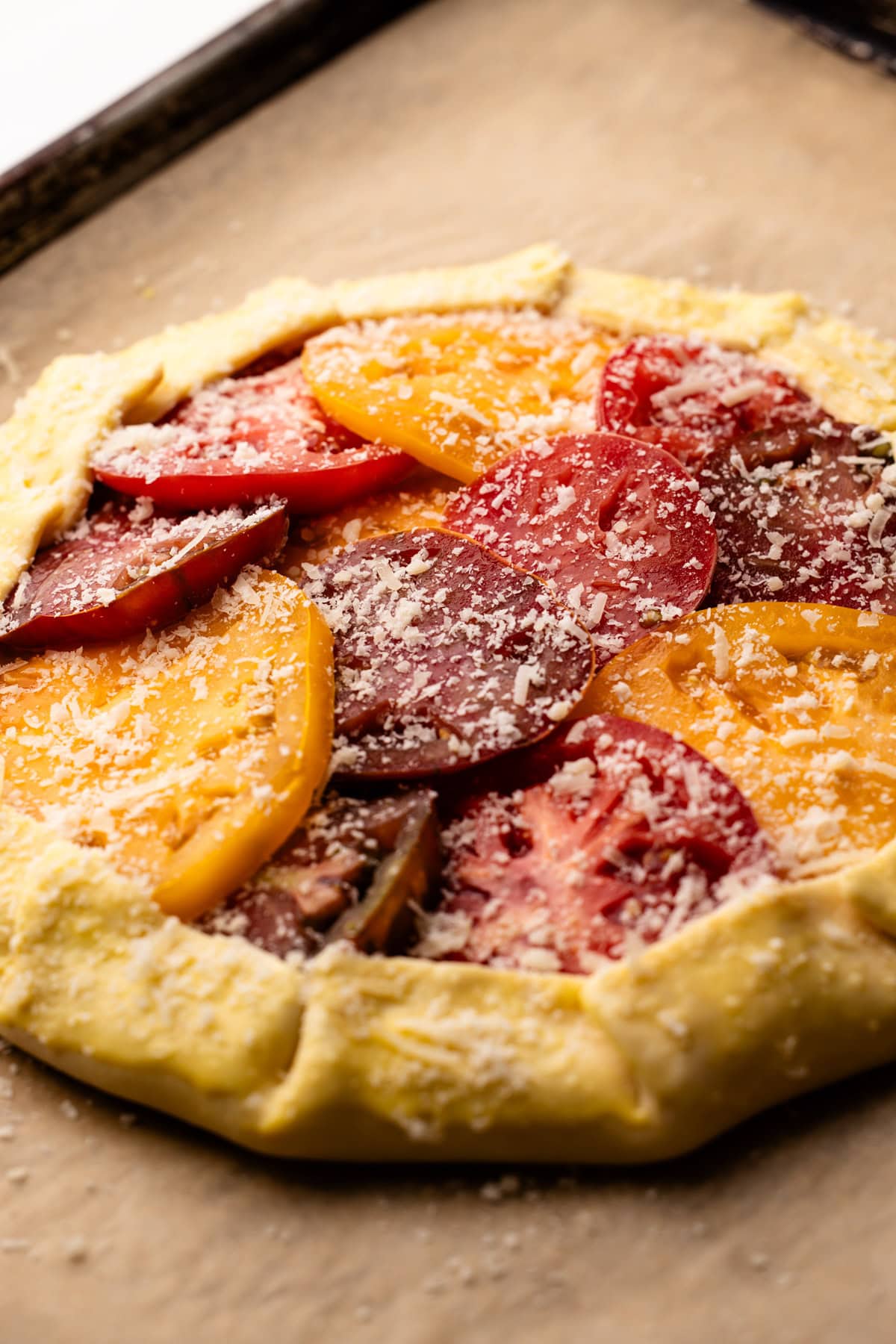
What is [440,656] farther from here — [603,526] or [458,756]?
[603,526]

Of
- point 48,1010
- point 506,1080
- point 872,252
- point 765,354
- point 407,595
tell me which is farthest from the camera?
point 872,252

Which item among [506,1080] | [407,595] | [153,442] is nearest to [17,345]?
[153,442]

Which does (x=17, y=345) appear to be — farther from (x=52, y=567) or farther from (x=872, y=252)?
(x=872, y=252)

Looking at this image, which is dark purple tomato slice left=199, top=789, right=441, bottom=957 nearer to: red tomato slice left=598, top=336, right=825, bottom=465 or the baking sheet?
the baking sheet

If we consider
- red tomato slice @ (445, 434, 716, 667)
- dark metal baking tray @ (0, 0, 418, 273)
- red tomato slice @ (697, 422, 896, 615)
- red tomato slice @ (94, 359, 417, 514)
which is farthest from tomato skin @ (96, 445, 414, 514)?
dark metal baking tray @ (0, 0, 418, 273)

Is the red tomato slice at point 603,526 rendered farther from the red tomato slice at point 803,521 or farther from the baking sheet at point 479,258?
the baking sheet at point 479,258

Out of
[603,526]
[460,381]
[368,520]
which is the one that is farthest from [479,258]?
[603,526]

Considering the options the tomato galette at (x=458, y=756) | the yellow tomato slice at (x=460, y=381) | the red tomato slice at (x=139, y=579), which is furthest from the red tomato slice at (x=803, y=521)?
the red tomato slice at (x=139, y=579)
